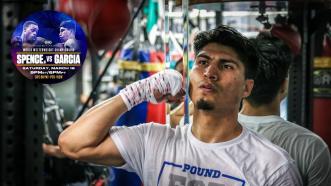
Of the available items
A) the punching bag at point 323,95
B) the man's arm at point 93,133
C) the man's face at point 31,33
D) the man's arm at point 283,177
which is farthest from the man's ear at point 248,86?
the punching bag at point 323,95

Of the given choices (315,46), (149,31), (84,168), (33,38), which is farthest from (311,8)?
(33,38)

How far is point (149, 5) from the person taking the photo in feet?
7.17

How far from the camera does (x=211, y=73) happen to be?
43.9 inches

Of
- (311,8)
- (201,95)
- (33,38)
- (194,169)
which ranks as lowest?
(194,169)

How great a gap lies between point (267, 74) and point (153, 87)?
443mm

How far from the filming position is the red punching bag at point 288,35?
1.68 m

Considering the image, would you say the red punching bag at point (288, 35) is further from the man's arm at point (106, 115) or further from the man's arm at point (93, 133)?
the man's arm at point (93, 133)

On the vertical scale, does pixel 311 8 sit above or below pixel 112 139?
above

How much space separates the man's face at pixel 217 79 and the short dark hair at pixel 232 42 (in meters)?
0.01

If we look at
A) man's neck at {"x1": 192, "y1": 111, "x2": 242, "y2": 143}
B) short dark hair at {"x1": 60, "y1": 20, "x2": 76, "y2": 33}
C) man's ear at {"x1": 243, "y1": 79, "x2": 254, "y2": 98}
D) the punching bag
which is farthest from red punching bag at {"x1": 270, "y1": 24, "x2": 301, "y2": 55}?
short dark hair at {"x1": 60, "y1": 20, "x2": 76, "y2": 33}

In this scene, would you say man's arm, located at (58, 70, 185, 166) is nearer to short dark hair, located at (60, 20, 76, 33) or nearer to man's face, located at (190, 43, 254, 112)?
man's face, located at (190, 43, 254, 112)

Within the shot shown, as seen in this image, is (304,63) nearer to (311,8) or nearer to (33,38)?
(311,8)

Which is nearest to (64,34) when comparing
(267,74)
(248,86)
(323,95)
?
(248,86)

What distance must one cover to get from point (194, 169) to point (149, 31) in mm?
1127
